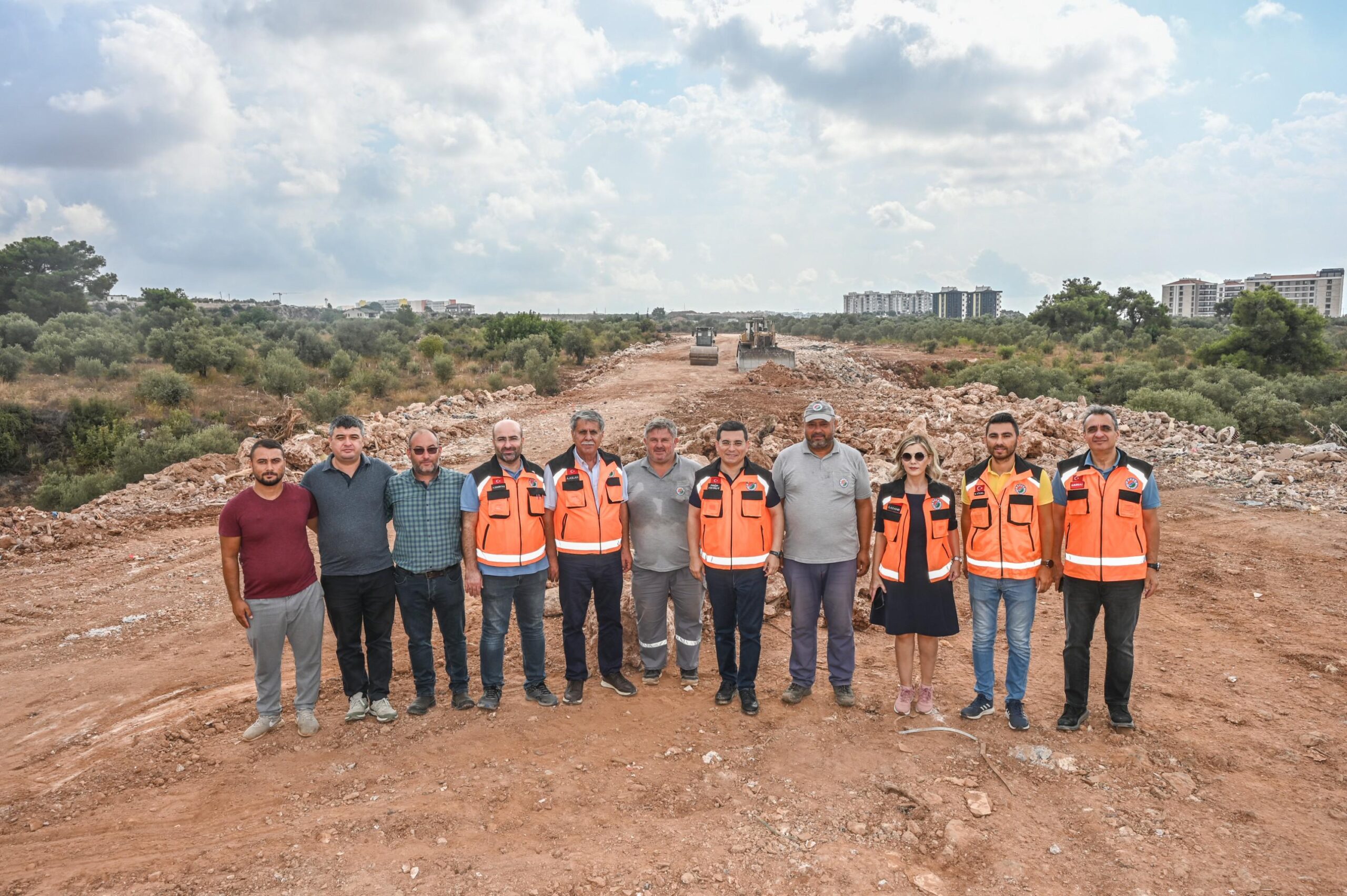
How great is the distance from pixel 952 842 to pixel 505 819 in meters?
2.20

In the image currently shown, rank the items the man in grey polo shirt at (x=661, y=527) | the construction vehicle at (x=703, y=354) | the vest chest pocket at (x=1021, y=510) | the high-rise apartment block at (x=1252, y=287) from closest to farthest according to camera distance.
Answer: the vest chest pocket at (x=1021, y=510), the man in grey polo shirt at (x=661, y=527), the construction vehicle at (x=703, y=354), the high-rise apartment block at (x=1252, y=287)

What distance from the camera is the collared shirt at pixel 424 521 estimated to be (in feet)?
15.5

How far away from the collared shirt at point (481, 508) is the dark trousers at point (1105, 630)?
10.8 feet

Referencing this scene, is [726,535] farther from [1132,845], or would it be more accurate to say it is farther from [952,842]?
[1132,845]

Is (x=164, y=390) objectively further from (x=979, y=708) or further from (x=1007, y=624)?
(x=1007, y=624)

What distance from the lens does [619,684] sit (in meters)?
5.29

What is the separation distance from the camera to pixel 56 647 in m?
6.76

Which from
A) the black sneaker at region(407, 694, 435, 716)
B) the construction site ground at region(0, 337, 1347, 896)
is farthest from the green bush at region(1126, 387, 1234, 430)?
the black sneaker at region(407, 694, 435, 716)

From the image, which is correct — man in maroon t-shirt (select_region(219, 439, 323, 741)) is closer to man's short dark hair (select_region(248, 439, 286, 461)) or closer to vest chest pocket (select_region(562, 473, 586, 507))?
man's short dark hair (select_region(248, 439, 286, 461))

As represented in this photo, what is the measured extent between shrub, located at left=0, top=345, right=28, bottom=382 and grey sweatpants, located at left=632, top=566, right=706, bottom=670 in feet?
92.1

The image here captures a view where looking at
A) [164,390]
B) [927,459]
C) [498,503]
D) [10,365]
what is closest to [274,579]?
[498,503]

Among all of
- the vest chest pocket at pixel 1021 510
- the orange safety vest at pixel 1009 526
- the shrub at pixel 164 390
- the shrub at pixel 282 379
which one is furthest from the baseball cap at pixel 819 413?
the shrub at pixel 282 379

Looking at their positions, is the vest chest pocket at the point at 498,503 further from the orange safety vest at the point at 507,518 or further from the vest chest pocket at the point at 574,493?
the vest chest pocket at the point at 574,493

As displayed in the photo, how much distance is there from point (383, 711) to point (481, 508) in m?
1.43
